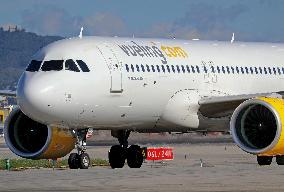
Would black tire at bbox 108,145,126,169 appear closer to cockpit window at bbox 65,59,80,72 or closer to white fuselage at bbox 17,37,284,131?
white fuselage at bbox 17,37,284,131

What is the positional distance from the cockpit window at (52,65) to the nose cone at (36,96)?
71cm

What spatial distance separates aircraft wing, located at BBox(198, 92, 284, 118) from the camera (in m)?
37.8

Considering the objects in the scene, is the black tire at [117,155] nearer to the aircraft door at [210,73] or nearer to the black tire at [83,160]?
the black tire at [83,160]

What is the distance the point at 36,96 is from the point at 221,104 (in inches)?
323

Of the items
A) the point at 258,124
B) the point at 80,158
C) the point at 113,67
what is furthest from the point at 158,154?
the point at 258,124

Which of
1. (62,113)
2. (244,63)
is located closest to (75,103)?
(62,113)

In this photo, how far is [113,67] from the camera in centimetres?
3669

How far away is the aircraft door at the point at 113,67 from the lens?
36406mm

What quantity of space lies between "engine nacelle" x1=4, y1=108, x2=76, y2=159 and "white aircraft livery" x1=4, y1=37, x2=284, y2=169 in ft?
0.13

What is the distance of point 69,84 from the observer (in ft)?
115

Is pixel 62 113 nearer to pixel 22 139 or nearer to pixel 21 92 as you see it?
pixel 21 92

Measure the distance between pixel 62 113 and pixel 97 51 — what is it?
3.25 meters

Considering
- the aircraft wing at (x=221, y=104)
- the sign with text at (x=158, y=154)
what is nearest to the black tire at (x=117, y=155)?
the aircraft wing at (x=221, y=104)

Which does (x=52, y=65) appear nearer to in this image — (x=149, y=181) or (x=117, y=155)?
(x=149, y=181)
